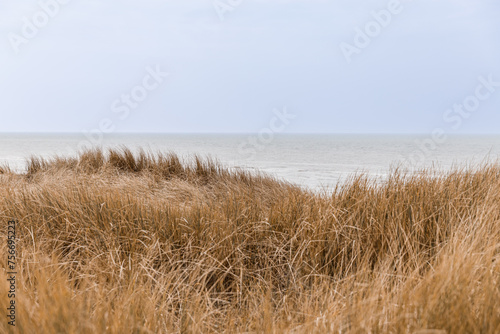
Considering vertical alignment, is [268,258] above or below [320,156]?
above

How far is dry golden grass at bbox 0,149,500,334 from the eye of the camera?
6.22ft

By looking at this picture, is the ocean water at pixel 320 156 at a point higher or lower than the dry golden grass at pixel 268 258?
lower

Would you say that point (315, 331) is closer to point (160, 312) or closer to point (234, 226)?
point (160, 312)

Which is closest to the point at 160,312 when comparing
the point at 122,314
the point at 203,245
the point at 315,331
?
the point at 122,314

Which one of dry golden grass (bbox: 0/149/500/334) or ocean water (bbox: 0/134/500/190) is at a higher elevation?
dry golden grass (bbox: 0/149/500/334)

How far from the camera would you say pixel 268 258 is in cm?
310

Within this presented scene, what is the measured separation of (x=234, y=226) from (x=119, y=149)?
738 cm

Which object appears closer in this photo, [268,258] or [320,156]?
[268,258]

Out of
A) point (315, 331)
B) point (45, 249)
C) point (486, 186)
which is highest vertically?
point (486, 186)

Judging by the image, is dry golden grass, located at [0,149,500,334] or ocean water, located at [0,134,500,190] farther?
ocean water, located at [0,134,500,190]

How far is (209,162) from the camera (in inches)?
349

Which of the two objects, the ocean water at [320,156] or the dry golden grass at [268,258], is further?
the ocean water at [320,156]

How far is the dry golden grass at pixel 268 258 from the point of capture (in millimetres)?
1896

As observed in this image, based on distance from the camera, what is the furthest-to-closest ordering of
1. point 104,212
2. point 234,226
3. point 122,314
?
1. point 104,212
2. point 234,226
3. point 122,314
